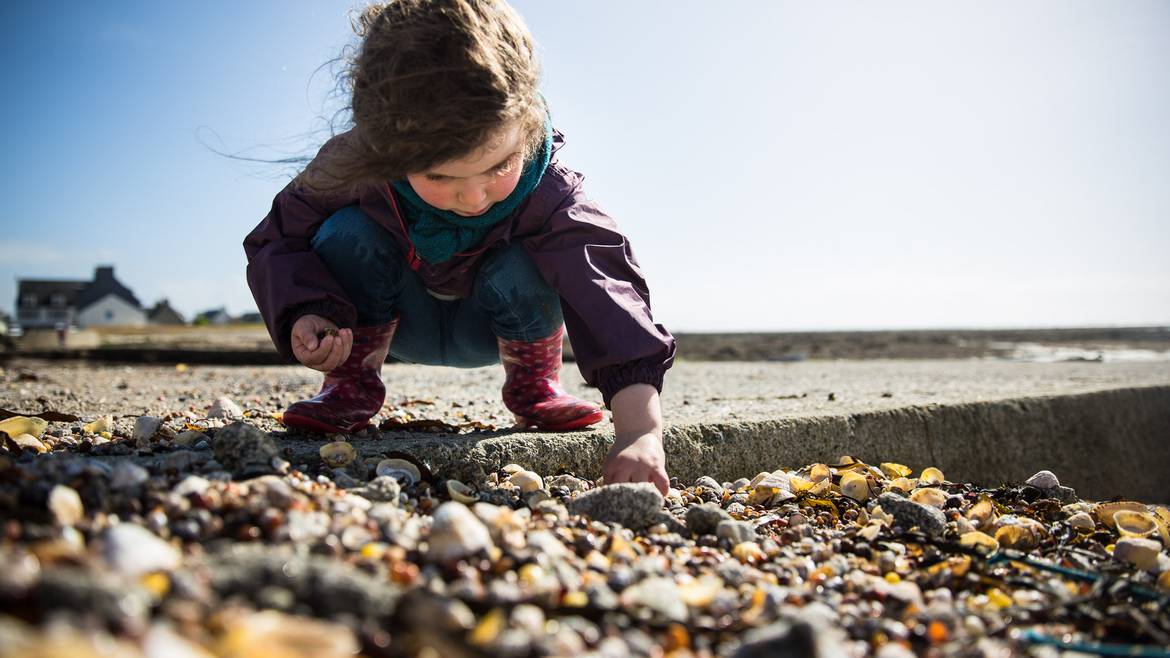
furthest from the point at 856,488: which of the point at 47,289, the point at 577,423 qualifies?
the point at 47,289

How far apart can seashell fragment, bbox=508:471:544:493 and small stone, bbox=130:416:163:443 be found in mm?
874

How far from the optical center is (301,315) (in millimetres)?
2035

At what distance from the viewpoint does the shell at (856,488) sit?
177 cm

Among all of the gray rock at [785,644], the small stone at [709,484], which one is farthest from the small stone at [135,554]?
the small stone at [709,484]

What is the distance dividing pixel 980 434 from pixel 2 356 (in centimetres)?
1074

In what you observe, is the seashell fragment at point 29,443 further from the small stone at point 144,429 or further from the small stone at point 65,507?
the small stone at point 65,507

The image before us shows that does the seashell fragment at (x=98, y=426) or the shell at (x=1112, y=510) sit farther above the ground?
the seashell fragment at (x=98, y=426)

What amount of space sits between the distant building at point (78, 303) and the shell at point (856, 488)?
4349 cm

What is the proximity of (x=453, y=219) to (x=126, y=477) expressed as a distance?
1.14 meters

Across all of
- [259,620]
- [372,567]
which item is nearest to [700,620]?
[372,567]

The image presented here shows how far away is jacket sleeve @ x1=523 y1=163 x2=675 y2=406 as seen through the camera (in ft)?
6.29

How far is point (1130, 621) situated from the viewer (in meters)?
1.06

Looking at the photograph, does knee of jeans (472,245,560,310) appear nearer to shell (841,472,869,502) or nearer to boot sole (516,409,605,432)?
boot sole (516,409,605,432)

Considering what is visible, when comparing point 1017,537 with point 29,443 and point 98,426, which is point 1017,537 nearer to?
point 29,443
